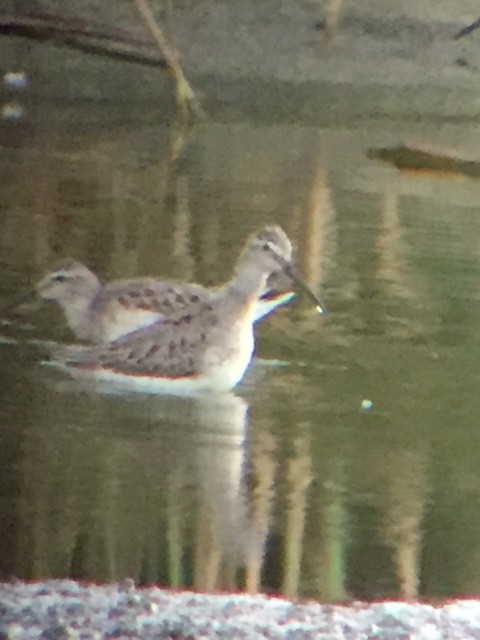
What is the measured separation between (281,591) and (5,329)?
51cm

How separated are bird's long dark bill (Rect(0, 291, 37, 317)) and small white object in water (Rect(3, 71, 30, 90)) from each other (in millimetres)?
287

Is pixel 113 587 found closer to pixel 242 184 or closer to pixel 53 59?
pixel 242 184

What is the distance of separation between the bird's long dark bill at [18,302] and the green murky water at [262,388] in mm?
12

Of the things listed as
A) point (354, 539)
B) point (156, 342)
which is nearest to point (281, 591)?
point (354, 539)

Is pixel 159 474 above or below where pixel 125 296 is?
below

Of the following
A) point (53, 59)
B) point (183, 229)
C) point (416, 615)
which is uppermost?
point (53, 59)

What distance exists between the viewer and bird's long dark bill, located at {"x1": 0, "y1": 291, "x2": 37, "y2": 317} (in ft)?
4.81

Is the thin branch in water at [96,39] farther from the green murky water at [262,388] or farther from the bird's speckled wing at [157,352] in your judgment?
the bird's speckled wing at [157,352]

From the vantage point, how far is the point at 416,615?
1.39m

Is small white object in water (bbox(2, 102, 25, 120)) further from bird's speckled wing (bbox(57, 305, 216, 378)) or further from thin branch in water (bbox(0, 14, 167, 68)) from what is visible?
bird's speckled wing (bbox(57, 305, 216, 378))

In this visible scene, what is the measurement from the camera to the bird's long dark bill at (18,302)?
1.47m

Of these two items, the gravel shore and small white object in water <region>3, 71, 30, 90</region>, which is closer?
the gravel shore

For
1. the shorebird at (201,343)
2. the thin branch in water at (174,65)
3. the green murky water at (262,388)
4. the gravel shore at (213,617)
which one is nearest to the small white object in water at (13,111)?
the green murky water at (262,388)

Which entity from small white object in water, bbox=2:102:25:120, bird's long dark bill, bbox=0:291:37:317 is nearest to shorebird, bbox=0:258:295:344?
bird's long dark bill, bbox=0:291:37:317
